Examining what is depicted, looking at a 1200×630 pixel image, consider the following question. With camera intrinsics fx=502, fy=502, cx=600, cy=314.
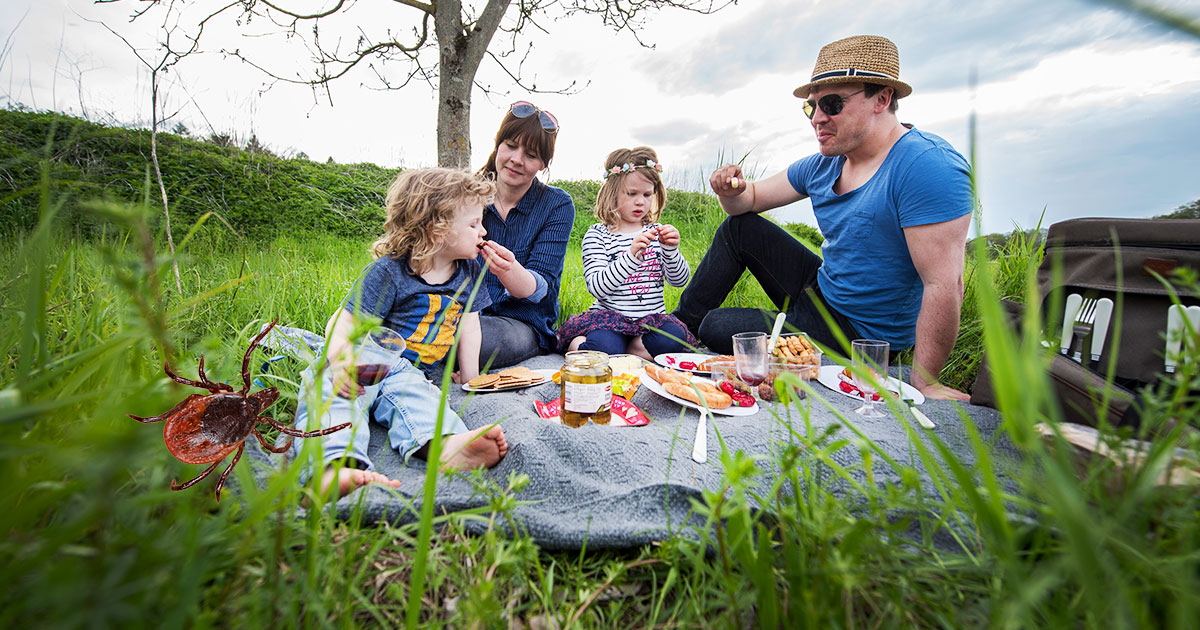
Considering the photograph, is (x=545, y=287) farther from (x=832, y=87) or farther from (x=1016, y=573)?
(x=1016, y=573)

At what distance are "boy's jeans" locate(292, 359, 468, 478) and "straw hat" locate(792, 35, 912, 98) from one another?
2.56 m

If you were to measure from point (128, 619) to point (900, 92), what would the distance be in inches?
138

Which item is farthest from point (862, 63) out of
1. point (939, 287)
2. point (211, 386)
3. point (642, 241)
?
point (211, 386)

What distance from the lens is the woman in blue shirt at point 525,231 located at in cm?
306

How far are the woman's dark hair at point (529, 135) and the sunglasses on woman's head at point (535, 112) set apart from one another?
0.08ft

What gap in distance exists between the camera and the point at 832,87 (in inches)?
107

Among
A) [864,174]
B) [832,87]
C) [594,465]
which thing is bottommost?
[594,465]

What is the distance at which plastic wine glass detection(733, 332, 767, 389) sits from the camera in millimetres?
2189

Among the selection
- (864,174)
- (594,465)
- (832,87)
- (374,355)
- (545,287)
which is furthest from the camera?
(545,287)

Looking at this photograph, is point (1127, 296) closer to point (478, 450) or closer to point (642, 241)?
point (642, 241)

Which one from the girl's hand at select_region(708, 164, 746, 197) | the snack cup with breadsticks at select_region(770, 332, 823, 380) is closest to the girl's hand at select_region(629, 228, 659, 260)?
the girl's hand at select_region(708, 164, 746, 197)

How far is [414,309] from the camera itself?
2463 millimetres

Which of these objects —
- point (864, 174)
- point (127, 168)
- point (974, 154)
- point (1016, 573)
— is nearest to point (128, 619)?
point (1016, 573)

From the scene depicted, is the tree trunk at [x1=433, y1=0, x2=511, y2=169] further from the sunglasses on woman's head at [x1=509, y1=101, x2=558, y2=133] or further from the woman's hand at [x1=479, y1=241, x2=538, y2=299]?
the woman's hand at [x1=479, y1=241, x2=538, y2=299]
